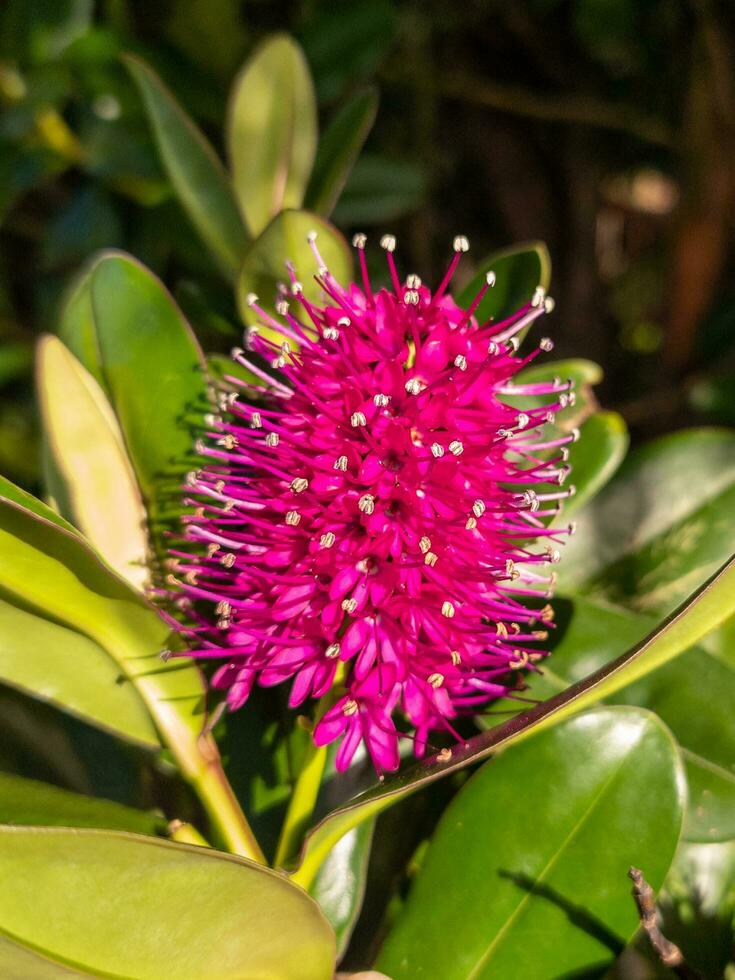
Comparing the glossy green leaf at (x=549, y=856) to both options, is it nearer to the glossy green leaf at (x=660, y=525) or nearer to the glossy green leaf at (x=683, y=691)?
the glossy green leaf at (x=683, y=691)

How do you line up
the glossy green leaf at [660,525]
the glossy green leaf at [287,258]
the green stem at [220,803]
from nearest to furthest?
the green stem at [220,803]
the glossy green leaf at [287,258]
the glossy green leaf at [660,525]

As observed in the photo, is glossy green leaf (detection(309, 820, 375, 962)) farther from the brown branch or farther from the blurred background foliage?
the blurred background foliage

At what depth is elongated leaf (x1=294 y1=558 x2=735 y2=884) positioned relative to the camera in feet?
1.93

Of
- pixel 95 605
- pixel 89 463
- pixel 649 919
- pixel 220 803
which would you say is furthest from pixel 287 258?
pixel 649 919

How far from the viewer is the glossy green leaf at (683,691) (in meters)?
0.78

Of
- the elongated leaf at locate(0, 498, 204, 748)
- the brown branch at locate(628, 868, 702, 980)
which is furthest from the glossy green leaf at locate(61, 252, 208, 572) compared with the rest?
the brown branch at locate(628, 868, 702, 980)

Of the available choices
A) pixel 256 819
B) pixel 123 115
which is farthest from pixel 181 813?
pixel 123 115

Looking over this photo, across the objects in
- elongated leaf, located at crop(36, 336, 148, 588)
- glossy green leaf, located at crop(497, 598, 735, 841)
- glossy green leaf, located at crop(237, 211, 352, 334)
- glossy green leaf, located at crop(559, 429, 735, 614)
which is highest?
glossy green leaf, located at crop(237, 211, 352, 334)

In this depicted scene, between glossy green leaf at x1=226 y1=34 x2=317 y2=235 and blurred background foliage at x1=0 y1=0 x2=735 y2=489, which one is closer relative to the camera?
glossy green leaf at x1=226 y1=34 x2=317 y2=235

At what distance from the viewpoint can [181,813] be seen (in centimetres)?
99

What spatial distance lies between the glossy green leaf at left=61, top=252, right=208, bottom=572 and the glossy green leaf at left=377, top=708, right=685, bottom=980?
36 cm

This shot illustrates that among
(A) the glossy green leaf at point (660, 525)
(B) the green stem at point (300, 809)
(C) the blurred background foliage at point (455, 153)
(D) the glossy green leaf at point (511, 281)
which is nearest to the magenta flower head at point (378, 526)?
(B) the green stem at point (300, 809)

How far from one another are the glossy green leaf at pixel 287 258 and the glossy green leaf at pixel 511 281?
0.13 m

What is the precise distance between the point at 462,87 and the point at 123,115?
2.47ft
